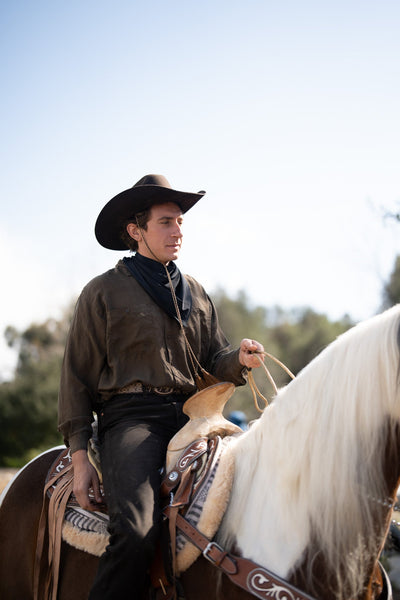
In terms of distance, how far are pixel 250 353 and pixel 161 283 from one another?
69 centimetres

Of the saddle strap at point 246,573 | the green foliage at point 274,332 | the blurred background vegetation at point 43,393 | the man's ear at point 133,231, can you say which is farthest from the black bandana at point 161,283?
the green foliage at point 274,332

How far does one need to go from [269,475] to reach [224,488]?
0.22 meters

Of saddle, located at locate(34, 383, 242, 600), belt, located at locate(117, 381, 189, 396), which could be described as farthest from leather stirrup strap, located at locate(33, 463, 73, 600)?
belt, located at locate(117, 381, 189, 396)

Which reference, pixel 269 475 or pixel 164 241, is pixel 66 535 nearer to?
pixel 269 475

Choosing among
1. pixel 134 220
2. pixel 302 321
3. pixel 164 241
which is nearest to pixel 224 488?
pixel 164 241

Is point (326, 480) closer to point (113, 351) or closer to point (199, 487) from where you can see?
point (199, 487)

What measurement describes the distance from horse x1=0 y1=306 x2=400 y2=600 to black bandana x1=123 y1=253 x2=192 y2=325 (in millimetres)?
979

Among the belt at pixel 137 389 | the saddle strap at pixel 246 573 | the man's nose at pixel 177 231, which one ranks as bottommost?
the saddle strap at pixel 246 573

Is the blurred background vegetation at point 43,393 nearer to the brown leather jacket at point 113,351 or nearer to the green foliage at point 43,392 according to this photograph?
the green foliage at point 43,392

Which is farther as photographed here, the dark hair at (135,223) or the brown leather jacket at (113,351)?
the dark hair at (135,223)

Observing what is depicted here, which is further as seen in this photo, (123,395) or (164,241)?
(164,241)

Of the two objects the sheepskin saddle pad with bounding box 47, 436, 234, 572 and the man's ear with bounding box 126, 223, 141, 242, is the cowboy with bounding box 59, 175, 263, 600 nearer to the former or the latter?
the man's ear with bounding box 126, 223, 141, 242

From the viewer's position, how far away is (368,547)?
6.06 ft

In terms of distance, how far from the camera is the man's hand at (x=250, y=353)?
9.04ft
